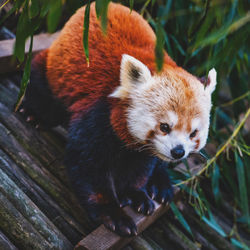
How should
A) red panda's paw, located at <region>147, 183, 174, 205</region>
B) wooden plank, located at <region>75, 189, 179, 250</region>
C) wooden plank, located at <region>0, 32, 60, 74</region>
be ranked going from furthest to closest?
1. wooden plank, located at <region>0, 32, 60, 74</region>
2. red panda's paw, located at <region>147, 183, 174, 205</region>
3. wooden plank, located at <region>75, 189, 179, 250</region>

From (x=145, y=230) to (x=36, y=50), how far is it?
5.06ft

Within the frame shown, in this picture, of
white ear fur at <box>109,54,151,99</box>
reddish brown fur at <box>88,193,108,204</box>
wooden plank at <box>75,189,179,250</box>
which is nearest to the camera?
wooden plank at <box>75,189,179,250</box>

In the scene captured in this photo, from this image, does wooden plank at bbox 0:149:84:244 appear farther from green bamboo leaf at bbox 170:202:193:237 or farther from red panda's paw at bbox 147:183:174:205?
green bamboo leaf at bbox 170:202:193:237

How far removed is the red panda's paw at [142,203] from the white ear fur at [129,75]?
61cm

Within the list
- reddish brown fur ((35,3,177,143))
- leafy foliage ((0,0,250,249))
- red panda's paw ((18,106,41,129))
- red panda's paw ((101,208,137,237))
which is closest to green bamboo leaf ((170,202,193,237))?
leafy foliage ((0,0,250,249))

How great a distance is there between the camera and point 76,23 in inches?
92.3

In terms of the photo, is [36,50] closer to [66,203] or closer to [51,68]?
[51,68]

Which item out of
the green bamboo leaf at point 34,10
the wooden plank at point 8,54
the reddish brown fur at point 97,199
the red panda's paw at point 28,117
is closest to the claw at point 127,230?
the reddish brown fur at point 97,199

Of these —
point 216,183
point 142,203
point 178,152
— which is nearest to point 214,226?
point 216,183

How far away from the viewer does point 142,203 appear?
7.12ft

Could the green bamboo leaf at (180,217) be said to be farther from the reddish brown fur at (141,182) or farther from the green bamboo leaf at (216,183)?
the green bamboo leaf at (216,183)

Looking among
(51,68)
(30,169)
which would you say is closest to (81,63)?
(51,68)

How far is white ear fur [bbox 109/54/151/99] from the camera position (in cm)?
190

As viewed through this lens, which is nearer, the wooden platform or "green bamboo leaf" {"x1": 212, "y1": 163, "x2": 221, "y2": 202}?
the wooden platform
